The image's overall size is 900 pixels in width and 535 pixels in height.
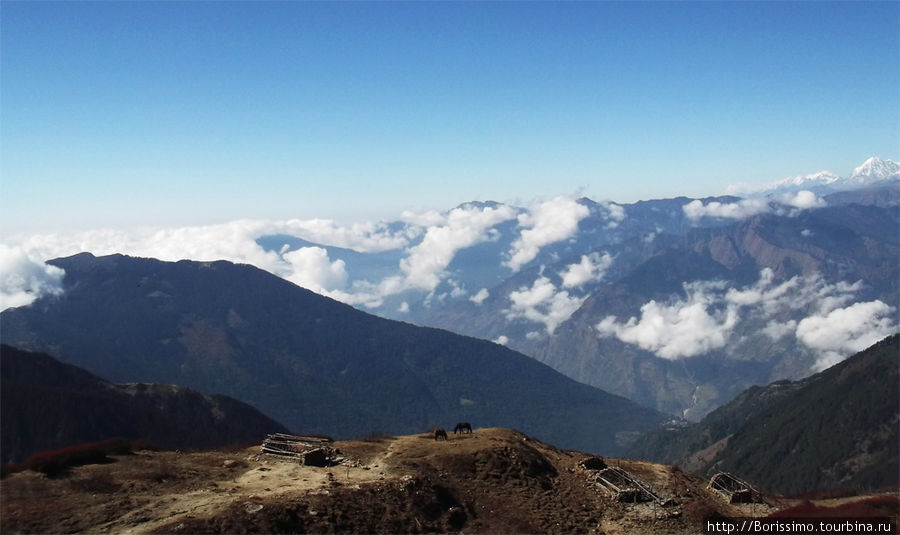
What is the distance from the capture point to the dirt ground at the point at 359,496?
100ft

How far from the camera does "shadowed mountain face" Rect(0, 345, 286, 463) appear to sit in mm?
137000

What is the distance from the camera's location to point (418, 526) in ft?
108

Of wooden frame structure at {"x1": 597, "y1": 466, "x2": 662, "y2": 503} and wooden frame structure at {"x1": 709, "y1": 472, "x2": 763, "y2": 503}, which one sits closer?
wooden frame structure at {"x1": 597, "y1": 466, "x2": 662, "y2": 503}

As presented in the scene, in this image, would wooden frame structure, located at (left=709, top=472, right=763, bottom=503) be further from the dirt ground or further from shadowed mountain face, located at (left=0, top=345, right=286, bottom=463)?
shadowed mountain face, located at (left=0, top=345, right=286, bottom=463)

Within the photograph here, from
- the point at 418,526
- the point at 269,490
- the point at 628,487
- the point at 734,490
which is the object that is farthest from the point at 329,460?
the point at 734,490

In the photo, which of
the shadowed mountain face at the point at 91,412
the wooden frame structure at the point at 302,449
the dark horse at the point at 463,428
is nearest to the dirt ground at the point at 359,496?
the wooden frame structure at the point at 302,449

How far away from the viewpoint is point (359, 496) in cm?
3434

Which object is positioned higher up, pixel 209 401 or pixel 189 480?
pixel 189 480

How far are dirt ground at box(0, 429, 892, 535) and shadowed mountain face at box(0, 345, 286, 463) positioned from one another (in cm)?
8709

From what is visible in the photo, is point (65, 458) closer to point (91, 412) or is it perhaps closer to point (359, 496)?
point (359, 496)

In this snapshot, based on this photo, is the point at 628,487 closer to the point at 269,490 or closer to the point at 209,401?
the point at 269,490

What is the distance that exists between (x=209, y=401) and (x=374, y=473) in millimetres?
175324

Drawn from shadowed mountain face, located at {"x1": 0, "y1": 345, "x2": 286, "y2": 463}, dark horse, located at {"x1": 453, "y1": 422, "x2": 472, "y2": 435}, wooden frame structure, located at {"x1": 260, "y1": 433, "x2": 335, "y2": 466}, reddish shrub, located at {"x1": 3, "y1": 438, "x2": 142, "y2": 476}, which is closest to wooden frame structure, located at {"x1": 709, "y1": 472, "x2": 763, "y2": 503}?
dark horse, located at {"x1": 453, "y1": 422, "x2": 472, "y2": 435}

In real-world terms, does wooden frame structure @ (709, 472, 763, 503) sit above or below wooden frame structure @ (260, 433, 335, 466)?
below
